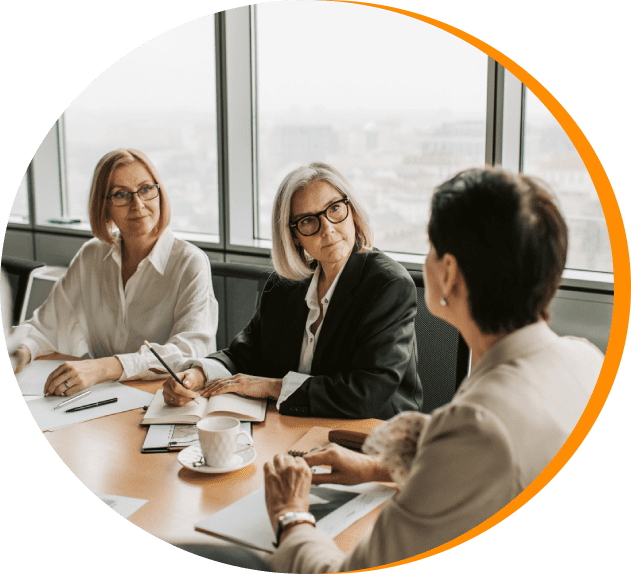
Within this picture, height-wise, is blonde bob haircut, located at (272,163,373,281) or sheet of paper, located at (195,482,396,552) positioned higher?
blonde bob haircut, located at (272,163,373,281)

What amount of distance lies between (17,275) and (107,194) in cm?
25

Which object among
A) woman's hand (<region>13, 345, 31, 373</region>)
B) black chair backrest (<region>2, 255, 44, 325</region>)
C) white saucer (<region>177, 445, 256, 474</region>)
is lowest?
white saucer (<region>177, 445, 256, 474</region>)

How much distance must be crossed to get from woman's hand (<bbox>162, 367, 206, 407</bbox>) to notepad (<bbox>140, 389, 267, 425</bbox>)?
0.01 metres

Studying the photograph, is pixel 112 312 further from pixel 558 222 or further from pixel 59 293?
pixel 558 222

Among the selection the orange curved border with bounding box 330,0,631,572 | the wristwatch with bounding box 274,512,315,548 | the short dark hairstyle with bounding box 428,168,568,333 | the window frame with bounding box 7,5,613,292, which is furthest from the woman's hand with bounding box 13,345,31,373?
the orange curved border with bounding box 330,0,631,572

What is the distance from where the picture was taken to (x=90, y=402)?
48.1 inches

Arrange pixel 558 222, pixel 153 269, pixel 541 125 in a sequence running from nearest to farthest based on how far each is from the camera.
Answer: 1. pixel 558 222
2. pixel 541 125
3. pixel 153 269

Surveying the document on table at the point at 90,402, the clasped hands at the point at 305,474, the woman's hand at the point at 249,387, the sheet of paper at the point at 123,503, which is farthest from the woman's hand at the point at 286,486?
the document on table at the point at 90,402

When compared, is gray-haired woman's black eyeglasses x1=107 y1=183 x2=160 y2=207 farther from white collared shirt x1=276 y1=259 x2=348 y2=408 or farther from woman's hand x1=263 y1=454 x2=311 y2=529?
woman's hand x1=263 y1=454 x2=311 y2=529

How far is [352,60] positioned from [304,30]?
0.12 metres

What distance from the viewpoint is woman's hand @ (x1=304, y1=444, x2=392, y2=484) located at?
93 centimetres

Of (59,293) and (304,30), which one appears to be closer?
(304,30)

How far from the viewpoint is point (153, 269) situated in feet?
4.35

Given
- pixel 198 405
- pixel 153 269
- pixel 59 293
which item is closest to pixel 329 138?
pixel 153 269
